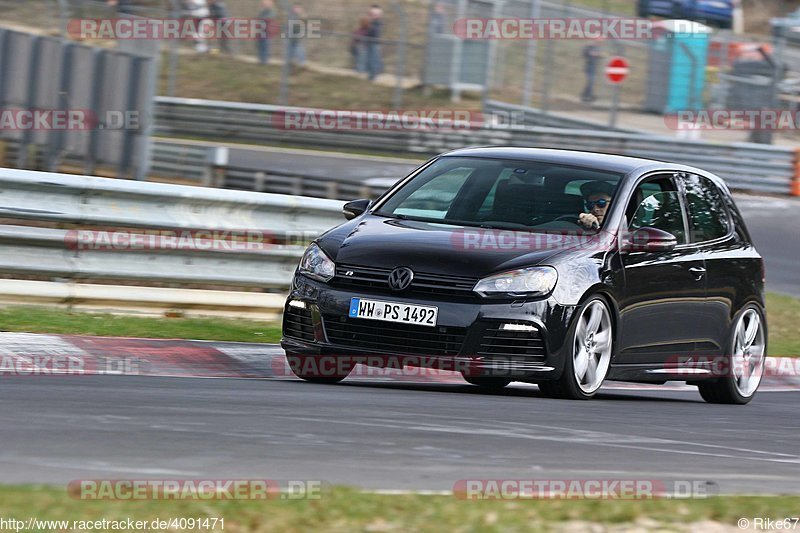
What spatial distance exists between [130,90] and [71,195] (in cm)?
722

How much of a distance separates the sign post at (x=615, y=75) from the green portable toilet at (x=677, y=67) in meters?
0.48

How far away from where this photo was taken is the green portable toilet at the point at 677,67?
26500 millimetres

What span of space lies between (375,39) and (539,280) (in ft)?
69.8


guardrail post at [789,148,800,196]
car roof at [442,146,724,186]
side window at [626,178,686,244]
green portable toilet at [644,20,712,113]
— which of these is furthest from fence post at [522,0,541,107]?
side window at [626,178,686,244]

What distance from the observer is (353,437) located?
6.14m

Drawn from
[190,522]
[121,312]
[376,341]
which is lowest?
[121,312]

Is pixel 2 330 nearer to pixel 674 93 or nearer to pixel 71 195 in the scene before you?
pixel 71 195

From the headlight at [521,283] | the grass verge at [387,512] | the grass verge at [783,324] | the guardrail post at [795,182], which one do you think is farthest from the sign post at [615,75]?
the grass verge at [387,512]

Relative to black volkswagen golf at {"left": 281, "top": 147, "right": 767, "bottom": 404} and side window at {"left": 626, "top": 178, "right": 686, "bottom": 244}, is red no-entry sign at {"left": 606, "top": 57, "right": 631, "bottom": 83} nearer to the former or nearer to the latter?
black volkswagen golf at {"left": 281, "top": 147, "right": 767, "bottom": 404}

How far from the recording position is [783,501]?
5.35 m

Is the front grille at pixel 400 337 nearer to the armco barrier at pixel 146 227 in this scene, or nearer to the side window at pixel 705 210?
the side window at pixel 705 210

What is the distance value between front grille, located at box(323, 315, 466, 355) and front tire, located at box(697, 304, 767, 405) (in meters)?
2.77

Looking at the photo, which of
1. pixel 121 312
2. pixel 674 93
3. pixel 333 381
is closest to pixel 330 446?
pixel 333 381

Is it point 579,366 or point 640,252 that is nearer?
point 579,366
